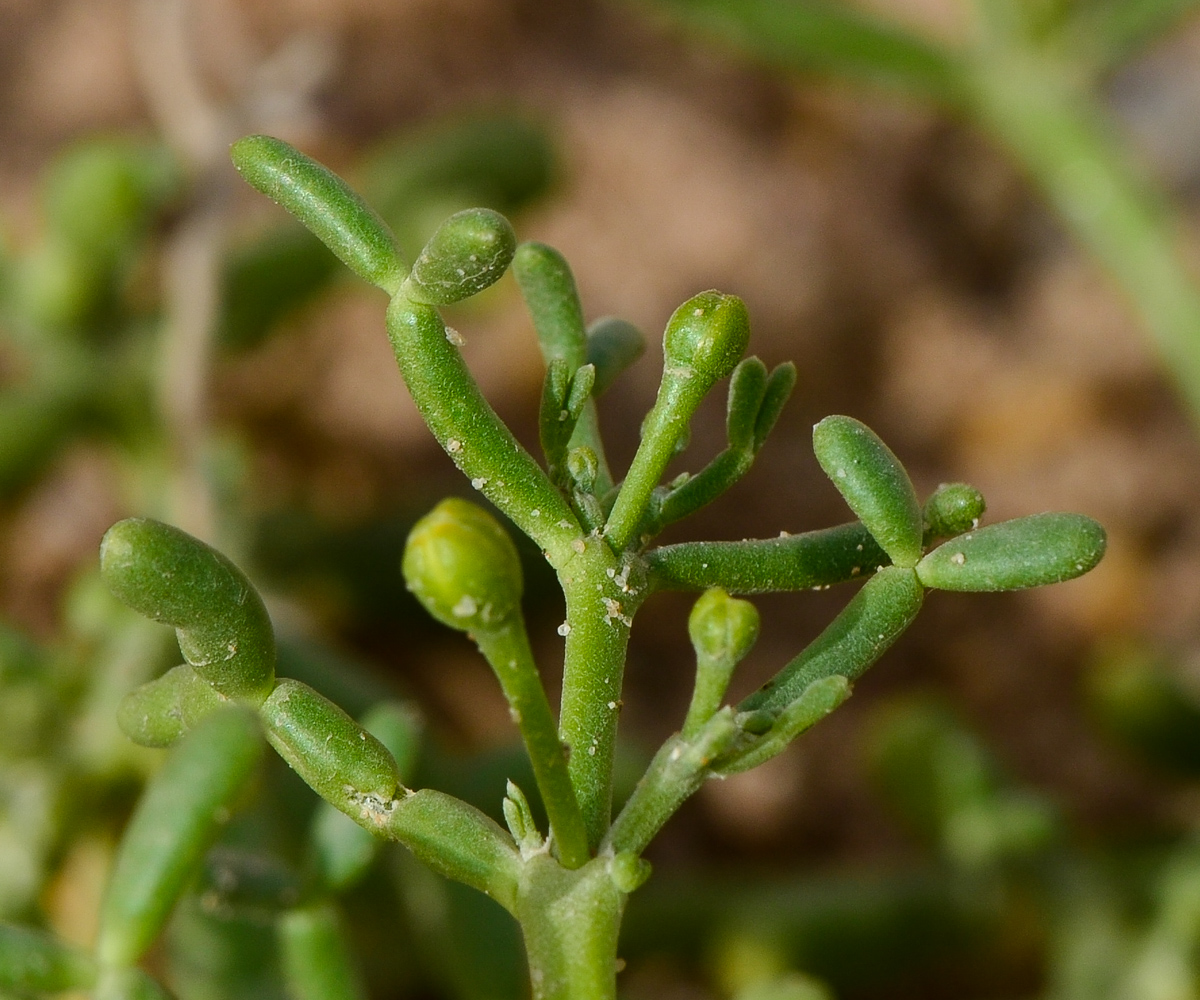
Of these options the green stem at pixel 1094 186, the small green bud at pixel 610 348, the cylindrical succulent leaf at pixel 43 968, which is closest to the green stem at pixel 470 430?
the small green bud at pixel 610 348

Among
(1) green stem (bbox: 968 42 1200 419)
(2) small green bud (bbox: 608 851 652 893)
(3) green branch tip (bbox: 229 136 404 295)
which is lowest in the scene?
(2) small green bud (bbox: 608 851 652 893)

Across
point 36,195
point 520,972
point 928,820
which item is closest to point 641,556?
point 520,972

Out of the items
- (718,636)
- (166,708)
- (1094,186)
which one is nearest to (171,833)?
(166,708)

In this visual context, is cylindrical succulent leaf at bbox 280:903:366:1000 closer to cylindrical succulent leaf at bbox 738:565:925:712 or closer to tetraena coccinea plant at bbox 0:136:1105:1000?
tetraena coccinea plant at bbox 0:136:1105:1000

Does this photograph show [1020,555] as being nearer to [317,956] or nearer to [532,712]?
[532,712]

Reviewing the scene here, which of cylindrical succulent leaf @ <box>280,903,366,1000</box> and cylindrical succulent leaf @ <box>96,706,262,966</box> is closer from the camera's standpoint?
cylindrical succulent leaf @ <box>96,706,262,966</box>

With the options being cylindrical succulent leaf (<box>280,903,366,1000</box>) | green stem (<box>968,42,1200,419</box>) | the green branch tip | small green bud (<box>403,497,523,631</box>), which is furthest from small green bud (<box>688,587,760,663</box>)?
green stem (<box>968,42,1200,419</box>)

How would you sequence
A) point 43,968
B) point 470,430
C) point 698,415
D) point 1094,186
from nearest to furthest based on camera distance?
point 470,430 < point 43,968 < point 1094,186 < point 698,415

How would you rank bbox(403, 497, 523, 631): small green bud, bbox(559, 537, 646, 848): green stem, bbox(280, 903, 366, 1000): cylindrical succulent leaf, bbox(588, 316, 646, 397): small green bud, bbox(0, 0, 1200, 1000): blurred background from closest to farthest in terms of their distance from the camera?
bbox(403, 497, 523, 631): small green bud < bbox(559, 537, 646, 848): green stem < bbox(588, 316, 646, 397): small green bud < bbox(280, 903, 366, 1000): cylindrical succulent leaf < bbox(0, 0, 1200, 1000): blurred background
